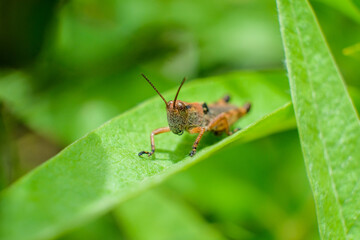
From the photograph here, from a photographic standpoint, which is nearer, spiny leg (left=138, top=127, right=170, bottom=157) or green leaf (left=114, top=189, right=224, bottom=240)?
spiny leg (left=138, top=127, right=170, bottom=157)

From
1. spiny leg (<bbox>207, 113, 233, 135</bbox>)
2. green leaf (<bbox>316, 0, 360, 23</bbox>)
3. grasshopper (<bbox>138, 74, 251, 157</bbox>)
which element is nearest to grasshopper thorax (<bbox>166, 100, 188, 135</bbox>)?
grasshopper (<bbox>138, 74, 251, 157</bbox>)

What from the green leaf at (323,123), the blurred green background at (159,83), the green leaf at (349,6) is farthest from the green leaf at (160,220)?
the green leaf at (349,6)

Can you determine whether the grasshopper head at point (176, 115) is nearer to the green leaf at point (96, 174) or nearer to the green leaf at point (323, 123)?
the green leaf at point (96, 174)

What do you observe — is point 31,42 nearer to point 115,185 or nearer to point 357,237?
point 115,185

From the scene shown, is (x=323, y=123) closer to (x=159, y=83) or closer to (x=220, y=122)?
(x=220, y=122)

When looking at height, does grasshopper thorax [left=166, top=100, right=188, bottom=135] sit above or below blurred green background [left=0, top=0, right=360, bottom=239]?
above

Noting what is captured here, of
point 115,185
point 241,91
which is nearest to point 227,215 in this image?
point 241,91

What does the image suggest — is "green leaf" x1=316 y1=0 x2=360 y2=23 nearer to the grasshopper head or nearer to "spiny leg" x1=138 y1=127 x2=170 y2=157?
the grasshopper head
